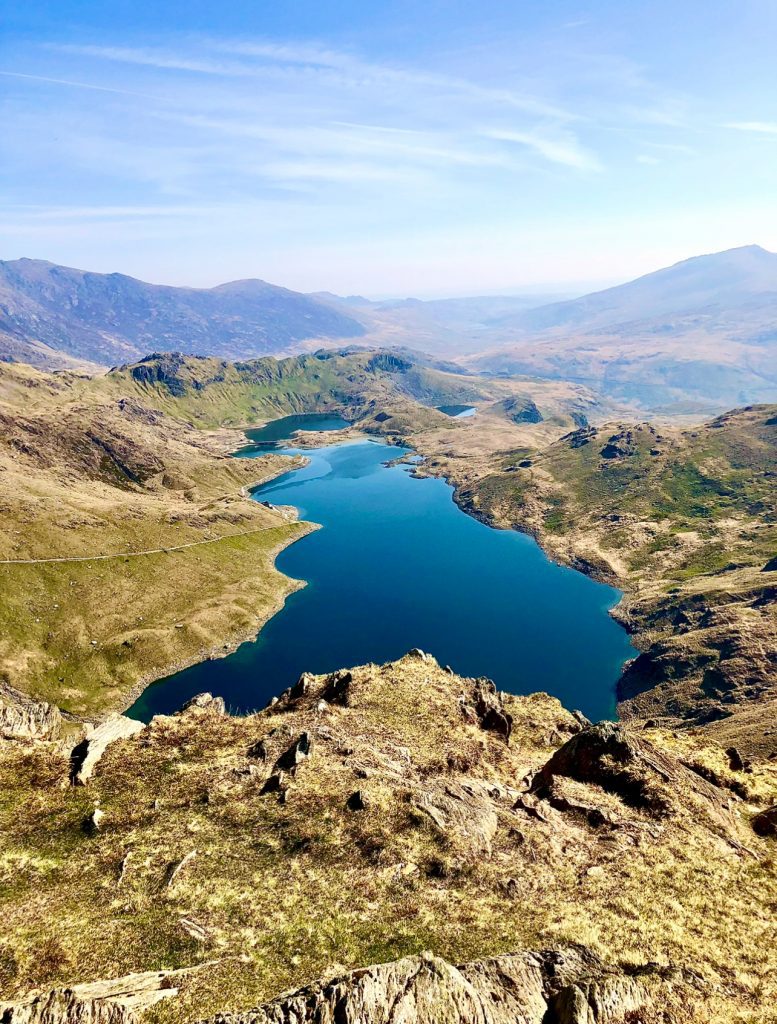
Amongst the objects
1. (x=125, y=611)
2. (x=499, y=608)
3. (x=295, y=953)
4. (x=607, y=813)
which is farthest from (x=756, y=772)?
(x=125, y=611)

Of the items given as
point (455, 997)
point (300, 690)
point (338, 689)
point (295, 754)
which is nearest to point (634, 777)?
point (455, 997)

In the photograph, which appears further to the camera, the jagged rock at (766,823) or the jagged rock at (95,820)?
the jagged rock at (766,823)

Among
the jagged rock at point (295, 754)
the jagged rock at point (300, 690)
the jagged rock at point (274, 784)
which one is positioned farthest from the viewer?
the jagged rock at point (300, 690)

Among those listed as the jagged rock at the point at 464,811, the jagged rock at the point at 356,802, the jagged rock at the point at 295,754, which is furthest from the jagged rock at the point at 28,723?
the jagged rock at the point at 464,811

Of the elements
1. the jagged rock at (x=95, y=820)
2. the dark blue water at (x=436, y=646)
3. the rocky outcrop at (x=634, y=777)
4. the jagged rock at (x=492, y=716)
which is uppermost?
the jagged rock at (x=95, y=820)

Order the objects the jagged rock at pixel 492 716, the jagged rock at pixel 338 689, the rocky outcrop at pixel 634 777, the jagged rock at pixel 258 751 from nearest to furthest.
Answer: the rocky outcrop at pixel 634 777 → the jagged rock at pixel 258 751 → the jagged rock at pixel 492 716 → the jagged rock at pixel 338 689

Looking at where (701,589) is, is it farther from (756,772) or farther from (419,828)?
(419,828)

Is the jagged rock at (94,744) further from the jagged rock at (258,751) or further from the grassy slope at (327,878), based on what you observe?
the jagged rock at (258,751)
